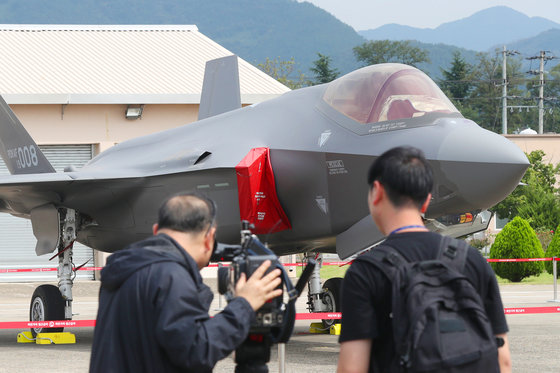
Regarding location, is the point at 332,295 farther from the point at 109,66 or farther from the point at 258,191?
the point at 109,66

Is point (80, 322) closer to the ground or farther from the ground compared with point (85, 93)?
closer to the ground

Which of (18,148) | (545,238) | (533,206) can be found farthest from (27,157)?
(533,206)

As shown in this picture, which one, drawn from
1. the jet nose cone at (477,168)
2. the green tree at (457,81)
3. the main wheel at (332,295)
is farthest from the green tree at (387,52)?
the jet nose cone at (477,168)

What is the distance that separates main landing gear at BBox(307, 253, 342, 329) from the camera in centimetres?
1228

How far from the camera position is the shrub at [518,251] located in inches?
1005

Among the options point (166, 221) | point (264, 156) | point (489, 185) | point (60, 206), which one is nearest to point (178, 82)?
point (60, 206)

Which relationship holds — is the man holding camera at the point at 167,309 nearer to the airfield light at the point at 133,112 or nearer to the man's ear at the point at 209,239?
the man's ear at the point at 209,239

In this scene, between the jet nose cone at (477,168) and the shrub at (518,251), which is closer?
the jet nose cone at (477,168)

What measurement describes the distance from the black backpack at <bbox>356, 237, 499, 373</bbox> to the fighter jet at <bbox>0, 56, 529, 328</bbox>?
3912 millimetres

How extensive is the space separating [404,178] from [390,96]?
570 cm

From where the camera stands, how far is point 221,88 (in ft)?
46.1

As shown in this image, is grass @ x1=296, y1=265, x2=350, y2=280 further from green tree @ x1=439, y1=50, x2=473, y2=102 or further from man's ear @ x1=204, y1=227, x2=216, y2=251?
green tree @ x1=439, y1=50, x2=473, y2=102

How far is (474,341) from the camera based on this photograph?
10.0ft

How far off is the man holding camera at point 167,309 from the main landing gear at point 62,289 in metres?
9.03
